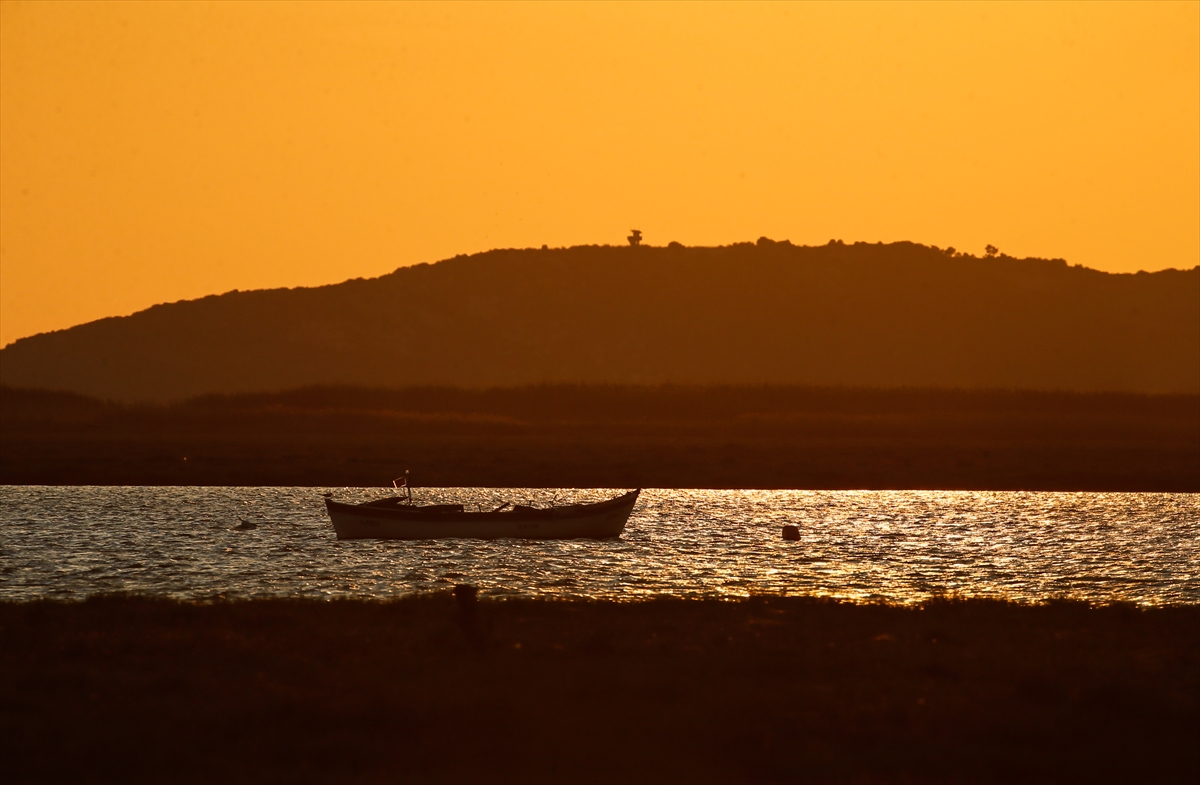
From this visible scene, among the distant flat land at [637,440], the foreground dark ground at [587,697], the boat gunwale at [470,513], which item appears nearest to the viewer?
the foreground dark ground at [587,697]

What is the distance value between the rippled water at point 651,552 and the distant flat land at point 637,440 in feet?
33.0

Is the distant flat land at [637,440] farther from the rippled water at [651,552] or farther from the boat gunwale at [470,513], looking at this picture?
the boat gunwale at [470,513]

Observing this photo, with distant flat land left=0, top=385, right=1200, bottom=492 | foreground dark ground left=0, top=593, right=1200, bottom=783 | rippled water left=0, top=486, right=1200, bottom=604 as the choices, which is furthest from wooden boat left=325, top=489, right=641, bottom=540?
distant flat land left=0, top=385, right=1200, bottom=492

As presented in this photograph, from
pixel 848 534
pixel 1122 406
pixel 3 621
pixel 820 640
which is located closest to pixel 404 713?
pixel 820 640

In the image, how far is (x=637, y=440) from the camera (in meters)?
92.6

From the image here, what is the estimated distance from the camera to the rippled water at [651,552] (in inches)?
1249

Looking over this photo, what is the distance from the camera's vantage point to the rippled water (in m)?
31.7

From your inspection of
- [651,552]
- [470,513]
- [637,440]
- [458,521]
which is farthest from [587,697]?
[637,440]

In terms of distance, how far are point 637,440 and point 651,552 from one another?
5166 centimetres

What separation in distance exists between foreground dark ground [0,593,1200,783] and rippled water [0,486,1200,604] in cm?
737

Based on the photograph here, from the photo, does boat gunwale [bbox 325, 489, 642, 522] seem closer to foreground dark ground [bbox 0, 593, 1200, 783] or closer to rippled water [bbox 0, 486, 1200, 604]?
rippled water [bbox 0, 486, 1200, 604]

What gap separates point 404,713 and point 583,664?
11.7 feet

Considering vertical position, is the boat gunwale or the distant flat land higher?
the distant flat land

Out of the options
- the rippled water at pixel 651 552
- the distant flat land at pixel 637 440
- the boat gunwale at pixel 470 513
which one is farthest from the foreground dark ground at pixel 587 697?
the distant flat land at pixel 637 440
